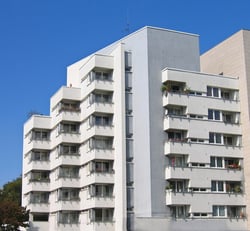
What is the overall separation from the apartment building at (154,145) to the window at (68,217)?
12 centimetres

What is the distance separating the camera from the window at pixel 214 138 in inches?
2394

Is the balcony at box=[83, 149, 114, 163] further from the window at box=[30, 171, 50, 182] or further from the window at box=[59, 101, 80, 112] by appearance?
the window at box=[30, 171, 50, 182]

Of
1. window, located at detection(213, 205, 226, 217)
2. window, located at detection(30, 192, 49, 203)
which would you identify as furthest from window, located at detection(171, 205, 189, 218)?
window, located at detection(30, 192, 49, 203)

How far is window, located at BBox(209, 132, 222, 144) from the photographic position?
199ft

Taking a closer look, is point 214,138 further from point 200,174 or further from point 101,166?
point 101,166

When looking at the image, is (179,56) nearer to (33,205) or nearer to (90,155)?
(90,155)

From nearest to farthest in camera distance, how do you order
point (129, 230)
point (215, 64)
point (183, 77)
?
point (129, 230)
point (183, 77)
point (215, 64)

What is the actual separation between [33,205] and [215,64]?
2928cm

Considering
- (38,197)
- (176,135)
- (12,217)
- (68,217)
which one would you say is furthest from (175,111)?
(12,217)

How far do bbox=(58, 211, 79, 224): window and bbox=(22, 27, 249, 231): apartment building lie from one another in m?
0.12

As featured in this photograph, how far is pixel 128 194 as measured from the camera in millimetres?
58531

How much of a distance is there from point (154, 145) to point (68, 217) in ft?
48.7

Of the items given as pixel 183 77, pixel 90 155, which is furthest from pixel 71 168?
pixel 183 77

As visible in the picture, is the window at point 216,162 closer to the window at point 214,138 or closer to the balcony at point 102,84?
the window at point 214,138
